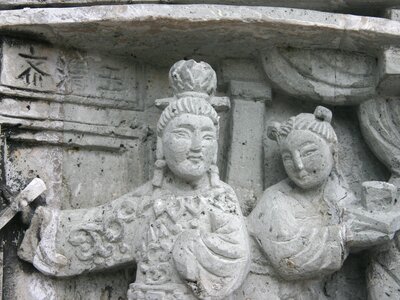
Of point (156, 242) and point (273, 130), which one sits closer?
point (156, 242)

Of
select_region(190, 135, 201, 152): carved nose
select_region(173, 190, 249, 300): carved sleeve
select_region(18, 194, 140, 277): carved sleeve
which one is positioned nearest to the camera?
select_region(173, 190, 249, 300): carved sleeve

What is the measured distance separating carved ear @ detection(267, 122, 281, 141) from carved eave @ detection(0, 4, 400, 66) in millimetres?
387

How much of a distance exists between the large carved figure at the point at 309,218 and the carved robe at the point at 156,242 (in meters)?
0.19

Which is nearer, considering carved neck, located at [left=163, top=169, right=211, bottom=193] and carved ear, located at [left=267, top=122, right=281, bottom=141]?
carved neck, located at [left=163, top=169, right=211, bottom=193]

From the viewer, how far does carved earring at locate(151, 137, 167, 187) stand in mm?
4109

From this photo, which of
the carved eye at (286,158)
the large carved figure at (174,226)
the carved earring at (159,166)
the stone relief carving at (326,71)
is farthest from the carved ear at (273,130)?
the carved earring at (159,166)

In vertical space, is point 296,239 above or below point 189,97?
below

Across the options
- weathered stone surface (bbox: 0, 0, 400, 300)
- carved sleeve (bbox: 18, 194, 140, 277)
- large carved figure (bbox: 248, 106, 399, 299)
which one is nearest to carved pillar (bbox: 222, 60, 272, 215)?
weathered stone surface (bbox: 0, 0, 400, 300)

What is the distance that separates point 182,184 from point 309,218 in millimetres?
A: 632

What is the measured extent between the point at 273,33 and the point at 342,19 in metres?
0.33

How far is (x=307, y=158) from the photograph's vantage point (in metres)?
4.11

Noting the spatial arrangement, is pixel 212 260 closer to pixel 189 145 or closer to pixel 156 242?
pixel 156 242

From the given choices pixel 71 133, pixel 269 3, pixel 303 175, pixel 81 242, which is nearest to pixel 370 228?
pixel 303 175

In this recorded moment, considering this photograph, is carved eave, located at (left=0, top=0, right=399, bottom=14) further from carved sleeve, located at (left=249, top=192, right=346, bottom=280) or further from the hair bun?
carved sleeve, located at (left=249, top=192, right=346, bottom=280)
